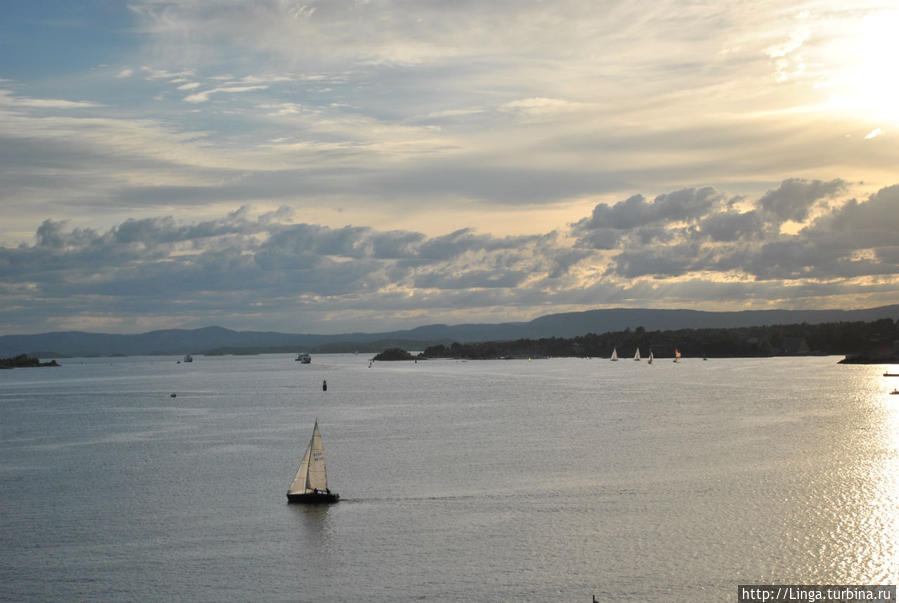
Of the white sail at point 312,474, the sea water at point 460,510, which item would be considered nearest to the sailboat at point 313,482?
the white sail at point 312,474

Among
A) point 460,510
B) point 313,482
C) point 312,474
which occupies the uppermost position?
point 312,474

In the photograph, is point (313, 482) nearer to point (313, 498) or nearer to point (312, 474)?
point (312, 474)

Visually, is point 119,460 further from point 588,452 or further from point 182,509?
point 588,452

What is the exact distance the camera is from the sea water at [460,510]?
40375 mm

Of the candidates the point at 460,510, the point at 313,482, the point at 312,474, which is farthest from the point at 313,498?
the point at 460,510

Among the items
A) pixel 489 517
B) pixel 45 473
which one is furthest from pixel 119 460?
pixel 489 517

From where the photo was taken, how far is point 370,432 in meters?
101

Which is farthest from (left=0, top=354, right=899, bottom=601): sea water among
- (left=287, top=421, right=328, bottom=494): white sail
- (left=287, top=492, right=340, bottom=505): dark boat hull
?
(left=287, top=421, right=328, bottom=494): white sail

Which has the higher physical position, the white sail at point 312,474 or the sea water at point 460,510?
the white sail at point 312,474

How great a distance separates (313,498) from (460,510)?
33.6 ft

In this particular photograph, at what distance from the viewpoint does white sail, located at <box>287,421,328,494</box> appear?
57188mm

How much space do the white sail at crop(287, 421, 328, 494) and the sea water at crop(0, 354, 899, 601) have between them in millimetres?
1836

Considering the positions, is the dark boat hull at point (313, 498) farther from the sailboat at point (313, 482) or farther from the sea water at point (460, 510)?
the sea water at point (460, 510)

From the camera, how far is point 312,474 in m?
57.8
